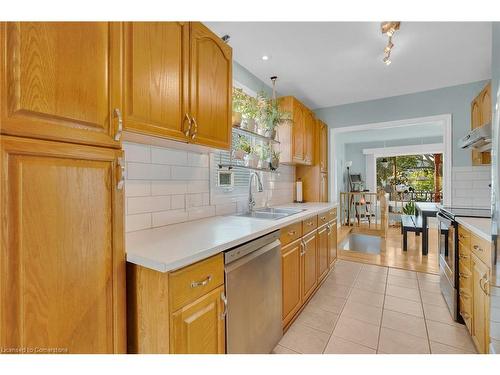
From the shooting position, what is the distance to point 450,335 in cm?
183

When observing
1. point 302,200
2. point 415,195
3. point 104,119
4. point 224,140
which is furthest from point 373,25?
point 415,195

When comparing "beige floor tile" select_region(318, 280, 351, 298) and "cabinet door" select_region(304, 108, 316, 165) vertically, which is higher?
"cabinet door" select_region(304, 108, 316, 165)

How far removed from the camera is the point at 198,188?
6.43 feet

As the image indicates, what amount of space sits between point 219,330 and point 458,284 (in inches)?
82.6

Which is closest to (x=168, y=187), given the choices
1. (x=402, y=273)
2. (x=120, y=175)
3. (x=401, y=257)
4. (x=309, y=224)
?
(x=120, y=175)

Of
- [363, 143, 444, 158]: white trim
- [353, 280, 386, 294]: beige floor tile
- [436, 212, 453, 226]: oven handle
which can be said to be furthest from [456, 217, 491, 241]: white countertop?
[363, 143, 444, 158]: white trim

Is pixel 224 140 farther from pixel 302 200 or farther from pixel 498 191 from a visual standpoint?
pixel 302 200

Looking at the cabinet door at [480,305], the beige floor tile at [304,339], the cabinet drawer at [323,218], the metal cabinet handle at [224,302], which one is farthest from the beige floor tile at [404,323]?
the metal cabinet handle at [224,302]

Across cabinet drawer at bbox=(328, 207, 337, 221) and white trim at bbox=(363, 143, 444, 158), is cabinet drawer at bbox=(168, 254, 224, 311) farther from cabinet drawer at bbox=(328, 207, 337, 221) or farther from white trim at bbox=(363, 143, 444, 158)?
white trim at bbox=(363, 143, 444, 158)

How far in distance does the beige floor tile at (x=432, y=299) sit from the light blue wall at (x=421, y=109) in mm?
1753

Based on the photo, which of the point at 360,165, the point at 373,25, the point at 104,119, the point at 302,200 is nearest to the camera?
the point at 104,119

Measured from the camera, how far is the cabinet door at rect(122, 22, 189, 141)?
1098 mm

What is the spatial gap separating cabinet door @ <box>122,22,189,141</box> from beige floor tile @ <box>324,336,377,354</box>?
1.78 meters

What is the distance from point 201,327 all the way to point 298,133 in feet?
8.55
